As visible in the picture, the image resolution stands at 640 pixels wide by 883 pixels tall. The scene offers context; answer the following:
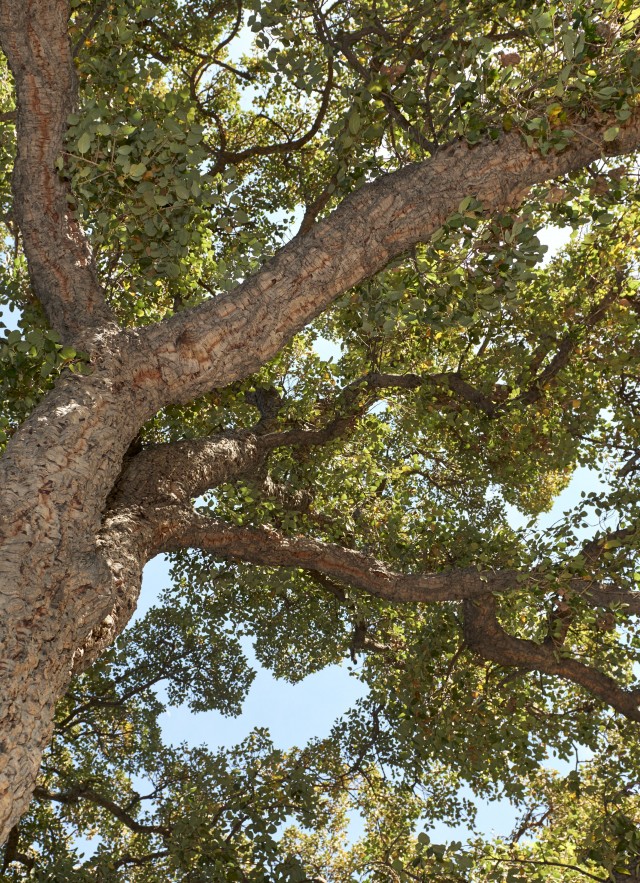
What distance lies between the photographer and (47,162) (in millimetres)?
5758

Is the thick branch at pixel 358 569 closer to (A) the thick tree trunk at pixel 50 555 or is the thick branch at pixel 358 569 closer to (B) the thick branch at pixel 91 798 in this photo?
(A) the thick tree trunk at pixel 50 555

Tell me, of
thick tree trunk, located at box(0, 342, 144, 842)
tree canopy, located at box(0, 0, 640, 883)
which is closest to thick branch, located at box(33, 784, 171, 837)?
tree canopy, located at box(0, 0, 640, 883)

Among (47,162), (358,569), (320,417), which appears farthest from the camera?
(320,417)

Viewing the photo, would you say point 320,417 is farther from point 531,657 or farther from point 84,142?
point 84,142

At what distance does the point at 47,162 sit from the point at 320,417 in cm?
531

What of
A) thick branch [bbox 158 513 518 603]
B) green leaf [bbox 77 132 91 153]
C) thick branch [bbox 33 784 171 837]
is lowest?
thick branch [bbox 33 784 171 837]

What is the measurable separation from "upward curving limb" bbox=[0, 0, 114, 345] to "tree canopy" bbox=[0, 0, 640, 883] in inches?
1.0

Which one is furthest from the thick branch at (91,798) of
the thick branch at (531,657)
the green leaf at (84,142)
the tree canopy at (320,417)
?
the green leaf at (84,142)

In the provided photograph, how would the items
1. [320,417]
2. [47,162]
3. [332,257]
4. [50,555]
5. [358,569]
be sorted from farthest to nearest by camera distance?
[320,417]
[358,569]
[47,162]
[332,257]
[50,555]

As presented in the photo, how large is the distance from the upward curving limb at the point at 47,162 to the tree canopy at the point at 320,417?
26 mm

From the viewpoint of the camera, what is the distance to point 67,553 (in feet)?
13.9

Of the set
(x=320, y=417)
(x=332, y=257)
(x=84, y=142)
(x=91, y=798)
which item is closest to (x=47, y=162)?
(x=84, y=142)

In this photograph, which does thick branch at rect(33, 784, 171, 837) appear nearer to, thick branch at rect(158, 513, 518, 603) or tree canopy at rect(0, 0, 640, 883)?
tree canopy at rect(0, 0, 640, 883)

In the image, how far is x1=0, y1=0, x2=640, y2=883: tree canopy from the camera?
509 cm
